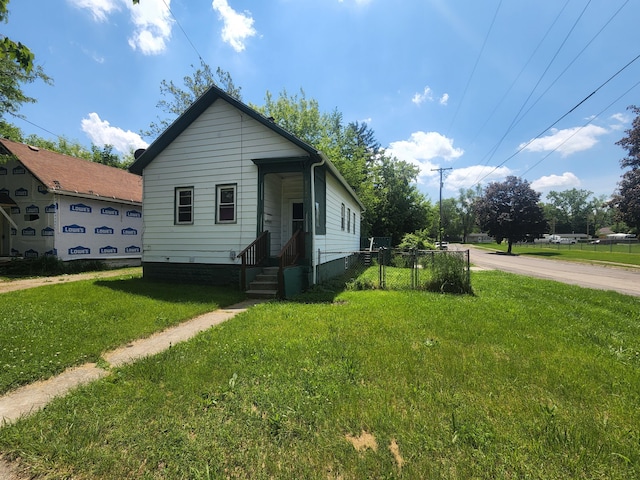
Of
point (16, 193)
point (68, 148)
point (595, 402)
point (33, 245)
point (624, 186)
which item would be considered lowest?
point (595, 402)

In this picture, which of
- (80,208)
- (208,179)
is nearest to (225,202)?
(208,179)

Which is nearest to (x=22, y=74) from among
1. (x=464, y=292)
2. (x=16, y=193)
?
(x=16, y=193)

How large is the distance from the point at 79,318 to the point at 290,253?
16.1 ft

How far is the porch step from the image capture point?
809 cm

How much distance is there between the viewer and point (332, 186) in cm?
1144

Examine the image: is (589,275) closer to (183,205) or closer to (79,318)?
(183,205)

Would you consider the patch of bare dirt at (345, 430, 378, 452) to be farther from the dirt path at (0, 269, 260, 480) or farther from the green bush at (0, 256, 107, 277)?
the green bush at (0, 256, 107, 277)

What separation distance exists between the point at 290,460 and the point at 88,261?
15.1 metres

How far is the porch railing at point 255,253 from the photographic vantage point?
8.38m

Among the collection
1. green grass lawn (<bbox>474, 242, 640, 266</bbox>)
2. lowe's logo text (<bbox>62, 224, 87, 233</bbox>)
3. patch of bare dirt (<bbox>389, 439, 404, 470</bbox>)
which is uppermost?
lowe's logo text (<bbox>62, 224, 87, 233</bbox>)

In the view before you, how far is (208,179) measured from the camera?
9.69 metres

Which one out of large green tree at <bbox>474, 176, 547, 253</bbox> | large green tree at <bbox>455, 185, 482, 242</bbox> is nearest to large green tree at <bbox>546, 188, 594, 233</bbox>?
large green tree at <bbox>455, 185, 482, 242</bbox>

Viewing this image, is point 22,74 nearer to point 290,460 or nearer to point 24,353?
point 24,353

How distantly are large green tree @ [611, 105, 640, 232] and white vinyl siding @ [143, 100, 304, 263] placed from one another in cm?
2818
